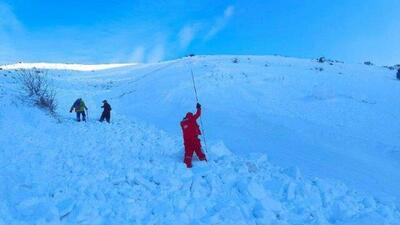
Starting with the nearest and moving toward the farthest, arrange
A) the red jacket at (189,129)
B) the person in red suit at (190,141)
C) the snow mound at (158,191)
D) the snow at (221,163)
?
1. the snow mound at (158,191)
2. the snow at (221,163)
3. the person in red suit at (190,141)
4. the red jacket at (189,129)

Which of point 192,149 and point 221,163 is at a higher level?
point 192,149

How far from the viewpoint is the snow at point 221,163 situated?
23.9 feet

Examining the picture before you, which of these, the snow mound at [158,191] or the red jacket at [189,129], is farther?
the red jacket at [189,129]

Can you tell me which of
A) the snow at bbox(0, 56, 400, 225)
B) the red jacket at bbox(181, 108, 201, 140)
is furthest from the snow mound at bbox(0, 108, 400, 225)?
the red jacket at bbox(181, 108, 201, 140)

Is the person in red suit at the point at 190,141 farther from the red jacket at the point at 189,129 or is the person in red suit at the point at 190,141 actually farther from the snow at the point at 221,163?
the snow at the point at 221,163

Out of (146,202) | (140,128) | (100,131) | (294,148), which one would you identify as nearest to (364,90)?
(294,148)

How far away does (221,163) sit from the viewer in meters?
10.4

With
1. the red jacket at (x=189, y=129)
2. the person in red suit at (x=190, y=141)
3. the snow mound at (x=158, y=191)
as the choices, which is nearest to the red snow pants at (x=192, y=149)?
the person in red suit at (x=190, y=141)

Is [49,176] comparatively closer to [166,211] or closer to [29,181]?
[29,181]

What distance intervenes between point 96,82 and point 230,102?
24.2 m

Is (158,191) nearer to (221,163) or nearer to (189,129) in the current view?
(221,163)

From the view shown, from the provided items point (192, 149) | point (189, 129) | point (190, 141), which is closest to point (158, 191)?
point (192, 149)

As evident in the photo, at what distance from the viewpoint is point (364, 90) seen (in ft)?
73.4

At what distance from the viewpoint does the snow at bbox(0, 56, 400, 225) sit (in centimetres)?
729
